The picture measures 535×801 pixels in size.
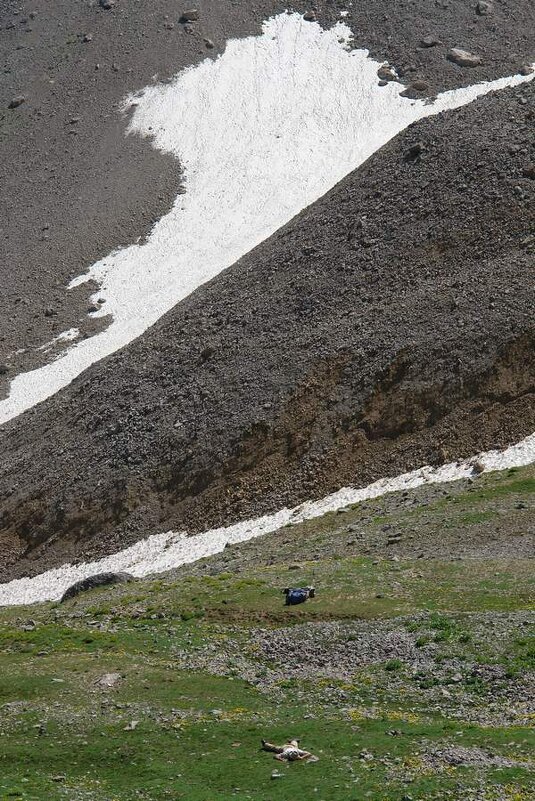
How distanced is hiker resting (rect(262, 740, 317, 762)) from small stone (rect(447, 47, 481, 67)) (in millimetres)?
102406

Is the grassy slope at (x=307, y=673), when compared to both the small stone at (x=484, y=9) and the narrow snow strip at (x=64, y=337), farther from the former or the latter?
the small stone at (x=484, y=9)

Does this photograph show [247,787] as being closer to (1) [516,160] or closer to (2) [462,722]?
(2) [462,722]

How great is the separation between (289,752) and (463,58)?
10343 cm

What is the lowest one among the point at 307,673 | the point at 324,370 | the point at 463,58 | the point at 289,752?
the point at 463,58

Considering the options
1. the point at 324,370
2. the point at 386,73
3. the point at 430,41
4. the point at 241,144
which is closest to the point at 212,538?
the point at 324,370

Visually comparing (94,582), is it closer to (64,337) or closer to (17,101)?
(64,337)

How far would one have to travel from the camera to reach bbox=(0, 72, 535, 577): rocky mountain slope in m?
56.4

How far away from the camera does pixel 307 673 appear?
3478 centimetres

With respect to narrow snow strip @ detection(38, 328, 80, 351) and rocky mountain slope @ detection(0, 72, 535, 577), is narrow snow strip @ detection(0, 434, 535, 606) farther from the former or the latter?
narrow snow strip @ detection(38, 328, 80, 351)

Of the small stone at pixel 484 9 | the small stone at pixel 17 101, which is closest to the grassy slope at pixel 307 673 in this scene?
the small stone at pixel 484 9

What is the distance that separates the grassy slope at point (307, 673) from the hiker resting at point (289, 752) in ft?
1.26

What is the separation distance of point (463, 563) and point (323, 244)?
109ft

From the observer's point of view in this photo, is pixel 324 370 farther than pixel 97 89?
No

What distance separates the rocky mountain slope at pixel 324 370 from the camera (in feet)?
185
